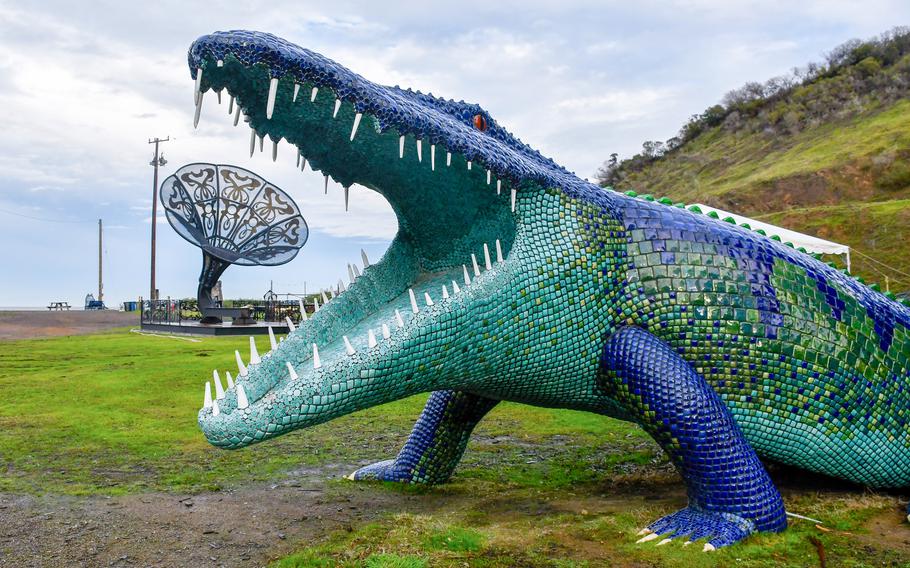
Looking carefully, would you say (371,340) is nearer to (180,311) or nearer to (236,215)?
A: (236,215)

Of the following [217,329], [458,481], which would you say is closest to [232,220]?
[217,329]

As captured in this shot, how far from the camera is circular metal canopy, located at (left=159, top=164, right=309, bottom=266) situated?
26808mm

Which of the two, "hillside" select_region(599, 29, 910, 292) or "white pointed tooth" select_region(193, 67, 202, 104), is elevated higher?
"hillside" select_region(599, 29, 910, 292)

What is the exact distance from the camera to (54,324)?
106 ft

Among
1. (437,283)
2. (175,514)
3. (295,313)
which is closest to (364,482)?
(175,514)

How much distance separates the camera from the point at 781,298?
4.80m

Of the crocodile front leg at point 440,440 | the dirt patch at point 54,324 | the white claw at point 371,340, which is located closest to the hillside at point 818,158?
the crocodile front leg at point 440,440

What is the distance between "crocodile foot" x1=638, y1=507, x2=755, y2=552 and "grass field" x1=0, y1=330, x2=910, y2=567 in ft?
0.26

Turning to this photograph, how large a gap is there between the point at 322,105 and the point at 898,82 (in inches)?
2414

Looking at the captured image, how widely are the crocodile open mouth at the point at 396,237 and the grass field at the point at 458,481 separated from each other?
3.09 feet

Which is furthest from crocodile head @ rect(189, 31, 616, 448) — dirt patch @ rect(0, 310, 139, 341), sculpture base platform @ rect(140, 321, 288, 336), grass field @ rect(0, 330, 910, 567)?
dirt patch @ rect(0, 310, 139, 341)

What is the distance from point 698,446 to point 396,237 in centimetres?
249

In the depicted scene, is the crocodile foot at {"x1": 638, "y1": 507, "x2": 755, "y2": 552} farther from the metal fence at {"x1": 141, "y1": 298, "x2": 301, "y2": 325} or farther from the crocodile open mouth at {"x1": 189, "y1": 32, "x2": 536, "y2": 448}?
the metal fence at {"x1": 141, "y1": 298, "x2": 301, "y2": 325}

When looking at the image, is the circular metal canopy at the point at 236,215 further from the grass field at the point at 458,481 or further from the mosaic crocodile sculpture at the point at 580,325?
the mosaic crocodile sculpture at the point at 580,325
